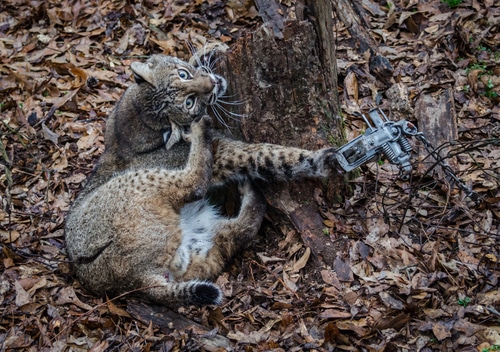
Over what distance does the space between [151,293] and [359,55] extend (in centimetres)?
422

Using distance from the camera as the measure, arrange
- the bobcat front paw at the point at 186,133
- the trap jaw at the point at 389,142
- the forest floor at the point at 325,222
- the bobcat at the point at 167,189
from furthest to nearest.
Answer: the bobcat front paw at the point at 186,133
the bobcat at the point at 167,189
the trap jaw at the point at 389,142
the forest floor at the point at 325,222

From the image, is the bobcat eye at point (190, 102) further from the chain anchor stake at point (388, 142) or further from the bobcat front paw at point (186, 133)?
the chain anchor stake at point (388, 142)

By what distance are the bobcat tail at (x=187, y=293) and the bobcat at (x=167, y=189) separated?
0.03 ft

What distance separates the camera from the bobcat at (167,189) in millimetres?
4828

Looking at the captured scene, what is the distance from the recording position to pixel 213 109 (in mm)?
5367

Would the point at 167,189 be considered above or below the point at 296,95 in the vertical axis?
below

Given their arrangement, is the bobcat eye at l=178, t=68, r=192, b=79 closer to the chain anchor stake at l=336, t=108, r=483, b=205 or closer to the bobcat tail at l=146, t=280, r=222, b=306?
the chain anchor stake at l=336, t=108, r=483, b=205

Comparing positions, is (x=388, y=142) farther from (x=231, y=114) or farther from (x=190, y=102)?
(x=190, y=102)

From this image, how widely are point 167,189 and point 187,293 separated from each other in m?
1.07

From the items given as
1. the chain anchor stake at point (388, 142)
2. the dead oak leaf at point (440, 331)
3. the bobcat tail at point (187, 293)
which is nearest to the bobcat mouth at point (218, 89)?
the chain anchor stake at point (388, 142)

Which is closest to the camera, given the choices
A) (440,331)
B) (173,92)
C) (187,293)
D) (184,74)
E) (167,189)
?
(440,331)

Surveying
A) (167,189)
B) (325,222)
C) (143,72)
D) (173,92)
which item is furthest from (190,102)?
(325,222)

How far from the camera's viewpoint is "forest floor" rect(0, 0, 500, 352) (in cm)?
421

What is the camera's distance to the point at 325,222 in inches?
197
